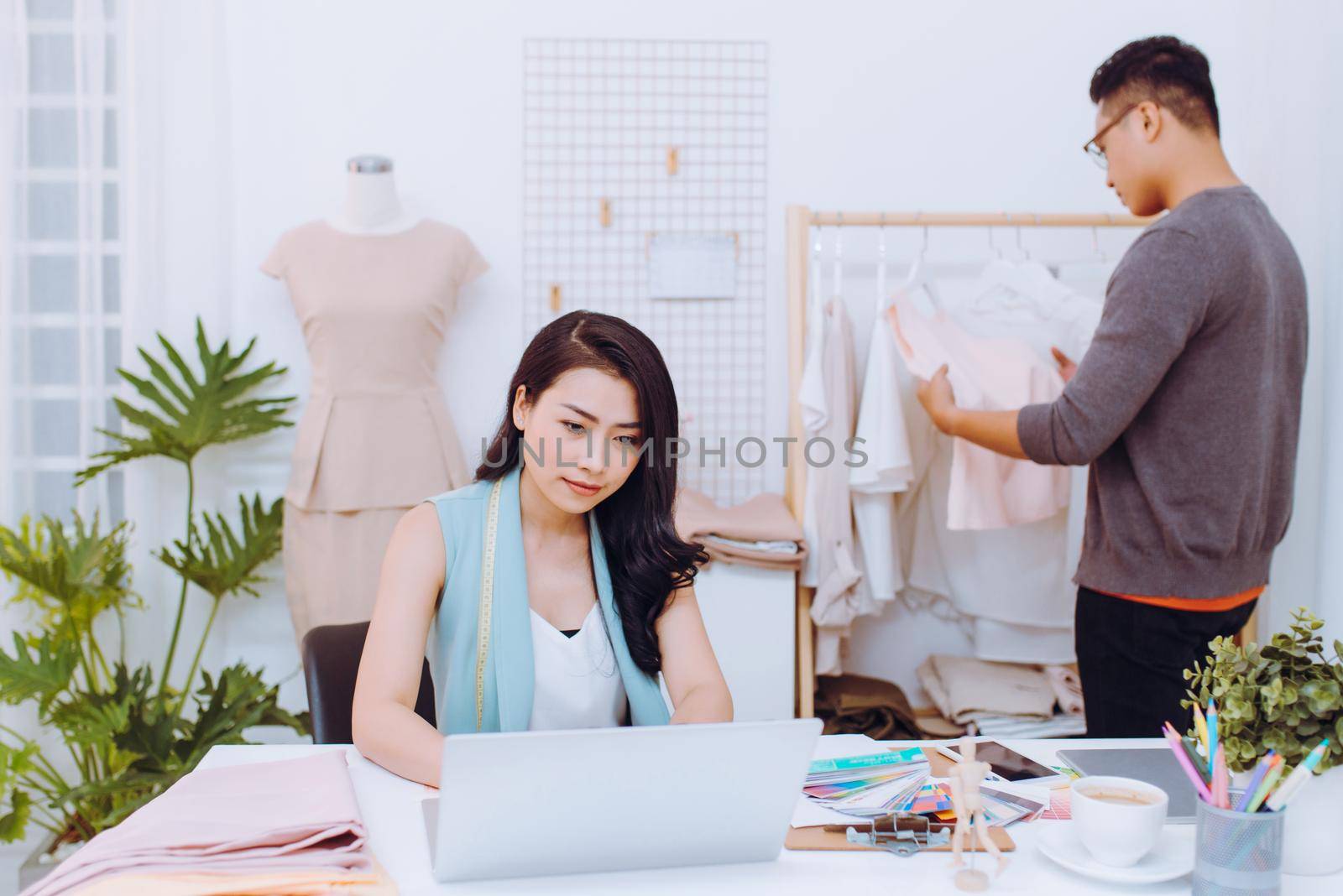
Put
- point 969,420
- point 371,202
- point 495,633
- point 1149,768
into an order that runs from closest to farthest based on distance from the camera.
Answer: point 1149,768, point 495,633, point 969,420, point 371,202

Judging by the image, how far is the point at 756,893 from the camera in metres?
1.04

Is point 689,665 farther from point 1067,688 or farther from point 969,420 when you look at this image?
point 1067,688

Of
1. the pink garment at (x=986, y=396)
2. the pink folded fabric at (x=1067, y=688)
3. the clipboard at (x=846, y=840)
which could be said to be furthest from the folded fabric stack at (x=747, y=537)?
the clipboard at (x=846, y=840)

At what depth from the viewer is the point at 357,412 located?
8.74 feet

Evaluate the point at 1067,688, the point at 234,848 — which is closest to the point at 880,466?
the point at 1067,688

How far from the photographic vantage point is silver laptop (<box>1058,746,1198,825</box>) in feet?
4.04

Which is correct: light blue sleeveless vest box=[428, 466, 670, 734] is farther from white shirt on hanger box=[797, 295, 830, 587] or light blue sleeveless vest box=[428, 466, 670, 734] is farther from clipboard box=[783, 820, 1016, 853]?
white shirt on hanger box=[797, 295, 830, 587]

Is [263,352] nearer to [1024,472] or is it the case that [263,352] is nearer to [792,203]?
[792,203]

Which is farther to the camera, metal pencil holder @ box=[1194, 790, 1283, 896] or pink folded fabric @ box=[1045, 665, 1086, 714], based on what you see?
pink folded fabric @ box=[1045, 665, 1086, 714]

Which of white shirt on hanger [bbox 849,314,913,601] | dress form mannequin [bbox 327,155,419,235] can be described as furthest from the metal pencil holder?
dress form mannequin [bbox 327,155,419,235]

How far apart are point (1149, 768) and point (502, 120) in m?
2.30

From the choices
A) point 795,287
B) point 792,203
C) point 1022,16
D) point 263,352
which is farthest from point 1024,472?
point 263,352

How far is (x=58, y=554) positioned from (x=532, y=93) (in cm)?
161

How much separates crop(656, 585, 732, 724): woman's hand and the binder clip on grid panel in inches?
13.8
